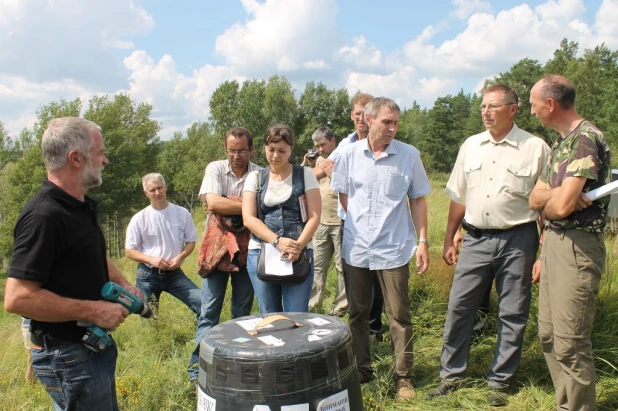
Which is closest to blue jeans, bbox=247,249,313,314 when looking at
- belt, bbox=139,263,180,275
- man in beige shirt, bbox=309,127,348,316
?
belt, bbox=139,263,180,275

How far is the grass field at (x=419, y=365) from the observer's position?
10.6ft

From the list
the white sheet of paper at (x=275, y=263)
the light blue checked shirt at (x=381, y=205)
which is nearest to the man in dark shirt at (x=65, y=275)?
the white sheet of paper at (x=275, y=263)

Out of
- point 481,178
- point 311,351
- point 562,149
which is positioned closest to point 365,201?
point 481,178

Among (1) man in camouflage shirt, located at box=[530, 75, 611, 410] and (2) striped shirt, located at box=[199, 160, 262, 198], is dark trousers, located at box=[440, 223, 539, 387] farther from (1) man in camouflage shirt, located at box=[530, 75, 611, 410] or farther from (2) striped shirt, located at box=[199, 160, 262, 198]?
(2) striped shirt, located at box=[199, 160, 262, 198]

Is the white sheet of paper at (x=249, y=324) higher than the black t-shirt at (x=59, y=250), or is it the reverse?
the black t-shirt at (x=59, y=250)

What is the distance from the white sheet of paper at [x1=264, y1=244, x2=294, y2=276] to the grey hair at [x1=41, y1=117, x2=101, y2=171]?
4.89 ft

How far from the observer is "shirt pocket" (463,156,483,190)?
134 inches

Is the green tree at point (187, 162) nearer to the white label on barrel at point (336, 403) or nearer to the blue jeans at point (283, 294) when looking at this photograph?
the blue jeans at point (283, 294)

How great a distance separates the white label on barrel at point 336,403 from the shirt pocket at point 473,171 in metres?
2.08

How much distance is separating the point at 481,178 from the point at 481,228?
0.35m

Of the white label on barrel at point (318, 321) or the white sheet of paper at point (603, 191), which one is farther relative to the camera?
the white sheet of paper at point (603, 191)

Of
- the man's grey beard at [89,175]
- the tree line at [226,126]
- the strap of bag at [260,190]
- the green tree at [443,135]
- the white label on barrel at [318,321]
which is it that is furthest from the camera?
the green tree at [443,135]

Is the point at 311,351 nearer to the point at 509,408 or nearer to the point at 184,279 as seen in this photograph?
the point at 509,408

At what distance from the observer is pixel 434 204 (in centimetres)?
1090
